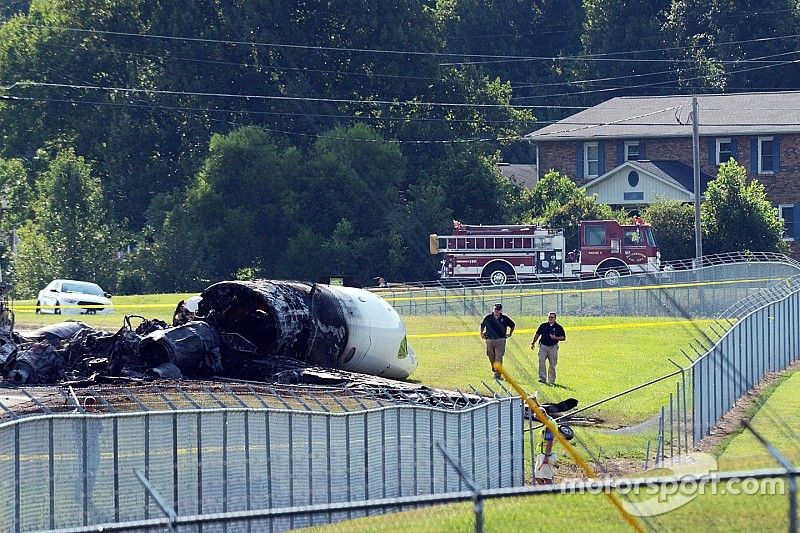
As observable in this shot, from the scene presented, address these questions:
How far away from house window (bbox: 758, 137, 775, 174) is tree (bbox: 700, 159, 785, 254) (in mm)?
9468

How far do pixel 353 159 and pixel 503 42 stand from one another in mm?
43902

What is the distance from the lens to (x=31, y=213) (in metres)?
91.4

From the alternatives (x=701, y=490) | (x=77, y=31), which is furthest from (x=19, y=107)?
(x=701, y=490)

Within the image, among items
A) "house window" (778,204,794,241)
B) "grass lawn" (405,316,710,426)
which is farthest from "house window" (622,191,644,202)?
"grass lawn" (405,316,710,426)

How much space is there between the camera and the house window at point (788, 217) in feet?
270

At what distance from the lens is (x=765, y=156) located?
83.0 metres

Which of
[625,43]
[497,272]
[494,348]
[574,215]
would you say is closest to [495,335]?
[494,348]

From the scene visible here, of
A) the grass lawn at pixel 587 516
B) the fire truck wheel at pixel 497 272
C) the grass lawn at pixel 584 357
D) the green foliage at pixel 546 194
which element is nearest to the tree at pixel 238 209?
the green foliage at pixel 546 194

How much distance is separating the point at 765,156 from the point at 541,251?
2088cm

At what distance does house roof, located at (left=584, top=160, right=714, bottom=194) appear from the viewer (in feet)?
271

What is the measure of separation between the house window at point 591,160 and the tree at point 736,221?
15.2 metres

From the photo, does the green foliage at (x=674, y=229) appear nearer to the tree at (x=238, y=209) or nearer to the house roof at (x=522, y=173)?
the tree at (x=238, y=209)

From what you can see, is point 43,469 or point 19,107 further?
point 19,107

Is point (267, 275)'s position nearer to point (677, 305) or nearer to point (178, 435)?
point (677, 305)
